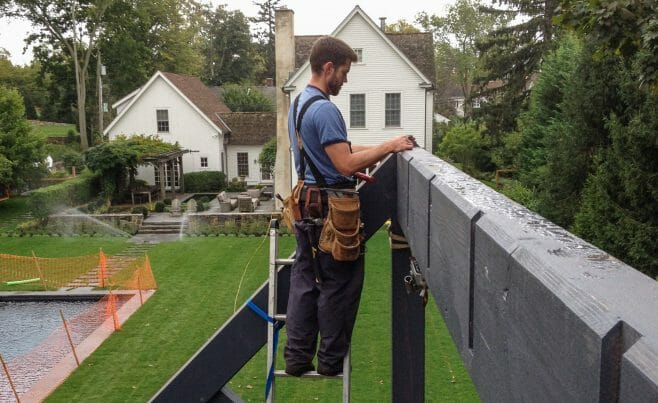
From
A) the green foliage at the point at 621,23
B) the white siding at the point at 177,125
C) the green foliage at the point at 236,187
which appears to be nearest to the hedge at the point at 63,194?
the white siding at the point at 177,125

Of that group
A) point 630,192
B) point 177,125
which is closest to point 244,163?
point 177,125

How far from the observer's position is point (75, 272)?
858 inches

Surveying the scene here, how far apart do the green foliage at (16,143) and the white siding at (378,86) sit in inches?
571

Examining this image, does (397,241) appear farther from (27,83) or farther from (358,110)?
(27,83)

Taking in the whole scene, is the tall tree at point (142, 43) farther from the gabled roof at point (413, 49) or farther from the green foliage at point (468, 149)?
the green foliage at point (468, 149)

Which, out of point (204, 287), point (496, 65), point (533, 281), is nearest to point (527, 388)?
point (533, 281)

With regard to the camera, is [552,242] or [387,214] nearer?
[552,242]

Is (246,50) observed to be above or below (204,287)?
above

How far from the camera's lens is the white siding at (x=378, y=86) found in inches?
1180

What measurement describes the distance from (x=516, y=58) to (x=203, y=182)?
1947 cm

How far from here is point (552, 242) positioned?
153 centimetres

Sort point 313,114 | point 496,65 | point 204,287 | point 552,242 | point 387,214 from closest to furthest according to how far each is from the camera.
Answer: point 552,242, point 313,114, point 387,214, point 204,287, point 496,65

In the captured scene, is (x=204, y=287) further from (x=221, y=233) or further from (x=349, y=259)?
(x=349, y=259)

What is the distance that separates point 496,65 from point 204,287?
24.7 meters
